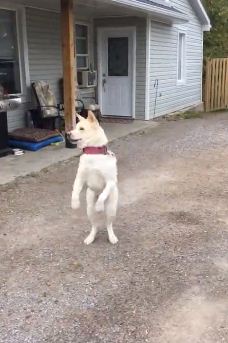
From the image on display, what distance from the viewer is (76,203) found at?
3.71 metres

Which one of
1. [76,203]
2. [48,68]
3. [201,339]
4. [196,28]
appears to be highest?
[196,28]

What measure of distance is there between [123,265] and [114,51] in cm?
878

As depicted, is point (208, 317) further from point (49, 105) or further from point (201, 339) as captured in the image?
point (49, 105)

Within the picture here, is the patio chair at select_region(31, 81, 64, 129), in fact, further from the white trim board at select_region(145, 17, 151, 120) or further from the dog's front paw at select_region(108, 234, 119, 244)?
the dog's front paw at select_region(108, 234, 119, 244)

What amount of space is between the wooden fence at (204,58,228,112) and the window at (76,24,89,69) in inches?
211

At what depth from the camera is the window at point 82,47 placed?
10.9 m

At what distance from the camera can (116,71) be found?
1166 centimetres

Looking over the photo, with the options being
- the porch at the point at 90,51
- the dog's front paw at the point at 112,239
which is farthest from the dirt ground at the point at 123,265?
the porch at the point at 90,51

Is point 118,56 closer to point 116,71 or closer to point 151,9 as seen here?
point 116,71

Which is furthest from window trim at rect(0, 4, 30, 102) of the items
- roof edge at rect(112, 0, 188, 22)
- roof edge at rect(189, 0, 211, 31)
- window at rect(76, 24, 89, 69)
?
roof edge at rect(189, 0, 211, 31)

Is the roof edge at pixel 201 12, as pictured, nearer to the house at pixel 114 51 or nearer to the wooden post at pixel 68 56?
the house at pixel 114 51

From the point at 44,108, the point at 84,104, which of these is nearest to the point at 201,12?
the point at 84,104

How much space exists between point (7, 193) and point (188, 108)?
10.3 m

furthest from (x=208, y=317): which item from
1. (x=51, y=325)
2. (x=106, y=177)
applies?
(x=106, y=177)
